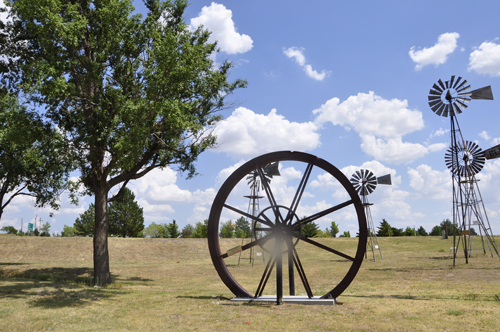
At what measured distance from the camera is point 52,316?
9.76 metres

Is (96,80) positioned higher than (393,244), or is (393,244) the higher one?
(96,80)

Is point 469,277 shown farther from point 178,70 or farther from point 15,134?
point 15,134

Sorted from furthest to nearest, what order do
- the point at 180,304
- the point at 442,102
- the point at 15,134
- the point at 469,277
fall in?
1. the point at 442,102
2. the point at 469,277
3. the point at 15,134
4. the point at 180,304

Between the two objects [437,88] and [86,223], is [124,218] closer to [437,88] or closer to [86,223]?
[86,223]

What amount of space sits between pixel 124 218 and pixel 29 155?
107 ft

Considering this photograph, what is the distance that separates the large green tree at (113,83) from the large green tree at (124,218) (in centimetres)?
3490

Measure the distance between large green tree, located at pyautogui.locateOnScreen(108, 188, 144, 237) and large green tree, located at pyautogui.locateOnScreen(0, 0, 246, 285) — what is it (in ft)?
115

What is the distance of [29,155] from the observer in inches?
840

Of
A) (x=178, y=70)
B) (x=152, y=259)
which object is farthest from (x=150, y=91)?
(x=152, y=259)

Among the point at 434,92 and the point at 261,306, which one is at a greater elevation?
the point at 434,92

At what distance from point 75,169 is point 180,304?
34.0ft

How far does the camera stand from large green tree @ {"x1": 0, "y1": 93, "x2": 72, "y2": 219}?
1517 cm

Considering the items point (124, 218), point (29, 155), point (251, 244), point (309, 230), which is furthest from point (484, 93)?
point (124, 218)

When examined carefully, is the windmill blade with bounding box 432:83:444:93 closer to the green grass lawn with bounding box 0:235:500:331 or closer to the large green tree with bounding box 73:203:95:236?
the green grass lawn with bounding box 0:235:500:331
